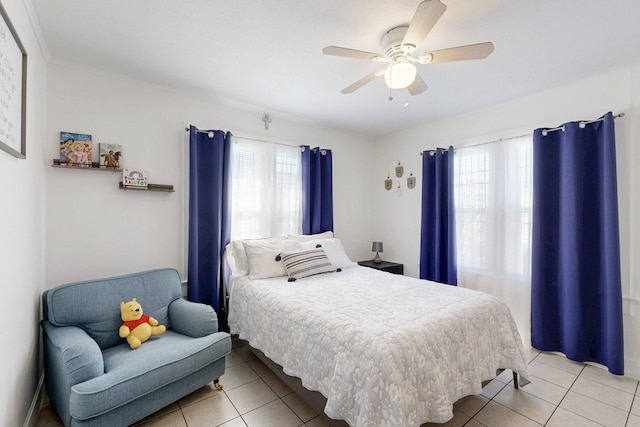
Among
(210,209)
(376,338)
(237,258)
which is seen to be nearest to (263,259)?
(237,258)

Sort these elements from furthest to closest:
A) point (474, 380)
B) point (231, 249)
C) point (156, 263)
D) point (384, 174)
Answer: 1. point (384, 174)
2. point (231, 249)
3. point (156, 263)
4. point (474, 380)

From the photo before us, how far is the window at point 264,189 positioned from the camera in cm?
Result: 323

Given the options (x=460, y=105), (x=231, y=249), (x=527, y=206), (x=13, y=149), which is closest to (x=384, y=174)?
(x=460, y=105)

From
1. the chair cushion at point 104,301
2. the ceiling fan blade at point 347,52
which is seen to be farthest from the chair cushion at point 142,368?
the ceiling fan blade at point 347,52

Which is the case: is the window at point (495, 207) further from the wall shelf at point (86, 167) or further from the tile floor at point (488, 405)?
the wall shelf at point (86, 167)

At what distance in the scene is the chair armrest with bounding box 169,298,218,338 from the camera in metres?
2.19

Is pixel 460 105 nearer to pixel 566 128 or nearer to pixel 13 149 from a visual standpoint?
pixel 566 128

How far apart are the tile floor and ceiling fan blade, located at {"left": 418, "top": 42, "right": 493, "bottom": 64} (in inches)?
87.7

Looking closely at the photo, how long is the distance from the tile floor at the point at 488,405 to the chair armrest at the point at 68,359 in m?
0.37

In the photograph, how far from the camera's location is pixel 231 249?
9.82 feet

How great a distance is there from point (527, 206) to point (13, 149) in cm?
388

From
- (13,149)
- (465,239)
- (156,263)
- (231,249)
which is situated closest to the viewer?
(13,149)

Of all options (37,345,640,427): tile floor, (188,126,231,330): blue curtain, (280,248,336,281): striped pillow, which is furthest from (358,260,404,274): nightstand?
(188,126,231,330): blue curtain

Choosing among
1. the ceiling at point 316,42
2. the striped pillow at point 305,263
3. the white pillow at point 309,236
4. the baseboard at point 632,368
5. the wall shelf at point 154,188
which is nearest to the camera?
the ceiling at point 316,42
